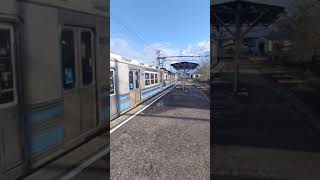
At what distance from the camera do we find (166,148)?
4.77ft

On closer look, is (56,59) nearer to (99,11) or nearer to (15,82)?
(15,82)

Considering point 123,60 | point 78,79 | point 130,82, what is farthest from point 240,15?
point 78,79

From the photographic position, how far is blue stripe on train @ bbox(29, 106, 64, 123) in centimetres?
93

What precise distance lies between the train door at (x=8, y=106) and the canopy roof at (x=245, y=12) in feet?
2.98

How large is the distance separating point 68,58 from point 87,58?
3.7 inches

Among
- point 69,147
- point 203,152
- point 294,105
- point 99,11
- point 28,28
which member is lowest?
point 203,152

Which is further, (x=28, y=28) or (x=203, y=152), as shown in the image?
(x=203, y=152)

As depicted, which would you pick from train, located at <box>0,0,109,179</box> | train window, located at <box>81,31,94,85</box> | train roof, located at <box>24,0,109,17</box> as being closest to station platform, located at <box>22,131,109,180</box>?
train, located at <box>0,0,109,179</box>

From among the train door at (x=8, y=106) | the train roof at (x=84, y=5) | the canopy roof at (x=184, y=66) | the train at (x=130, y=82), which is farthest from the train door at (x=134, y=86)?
the train door at (x=8, y=106)

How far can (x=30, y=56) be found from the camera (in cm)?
90

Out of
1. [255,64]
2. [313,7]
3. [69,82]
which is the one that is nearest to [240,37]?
[255,64]

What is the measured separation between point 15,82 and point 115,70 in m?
0.48

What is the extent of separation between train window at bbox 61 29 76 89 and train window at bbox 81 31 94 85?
0.16 ft

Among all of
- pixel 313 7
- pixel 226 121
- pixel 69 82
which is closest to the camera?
pixel 69 82
